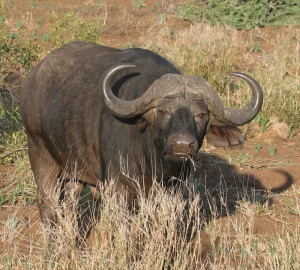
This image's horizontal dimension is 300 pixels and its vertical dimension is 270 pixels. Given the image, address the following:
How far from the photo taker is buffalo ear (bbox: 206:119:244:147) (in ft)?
17.7

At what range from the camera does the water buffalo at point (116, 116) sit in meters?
5.07

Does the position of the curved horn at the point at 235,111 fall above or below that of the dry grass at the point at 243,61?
above

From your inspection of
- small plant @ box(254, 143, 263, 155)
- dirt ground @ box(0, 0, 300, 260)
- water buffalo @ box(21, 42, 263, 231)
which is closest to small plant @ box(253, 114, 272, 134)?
dirt ground @ box(0, 0, 300, 260)

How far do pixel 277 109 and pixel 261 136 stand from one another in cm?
48

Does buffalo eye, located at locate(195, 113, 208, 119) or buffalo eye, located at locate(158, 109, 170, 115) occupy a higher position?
buffalo eye, located at locate(158, 109, 170, 115)

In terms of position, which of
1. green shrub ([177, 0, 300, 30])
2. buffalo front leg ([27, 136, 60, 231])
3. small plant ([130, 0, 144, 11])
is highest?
buffalo front leg ([27, 136, 60, 231])

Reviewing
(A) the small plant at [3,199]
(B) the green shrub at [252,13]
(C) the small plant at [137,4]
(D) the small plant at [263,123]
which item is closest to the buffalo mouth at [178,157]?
(A) the small plant at [3,199]

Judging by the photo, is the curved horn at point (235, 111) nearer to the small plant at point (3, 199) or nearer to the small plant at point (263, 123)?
the small plant at point (3, 199)

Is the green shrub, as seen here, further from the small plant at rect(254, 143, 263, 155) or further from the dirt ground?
the small plant at rect(254, 143, 263, 155)

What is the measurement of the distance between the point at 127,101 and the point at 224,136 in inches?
30.1

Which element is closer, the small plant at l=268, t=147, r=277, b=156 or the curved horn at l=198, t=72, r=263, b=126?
the curved horn at l=198, t=72, r=263, b=126

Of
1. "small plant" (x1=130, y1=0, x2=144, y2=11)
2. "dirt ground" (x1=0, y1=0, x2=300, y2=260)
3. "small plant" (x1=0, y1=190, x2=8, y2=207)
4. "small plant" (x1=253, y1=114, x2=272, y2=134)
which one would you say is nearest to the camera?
"dirt ground" (x1=0, y1=0, x2=300, y2=260)

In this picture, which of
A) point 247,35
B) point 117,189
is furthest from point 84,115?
point 247,35

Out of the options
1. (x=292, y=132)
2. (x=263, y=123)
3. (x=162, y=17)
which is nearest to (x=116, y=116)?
(x=263, y=123)
